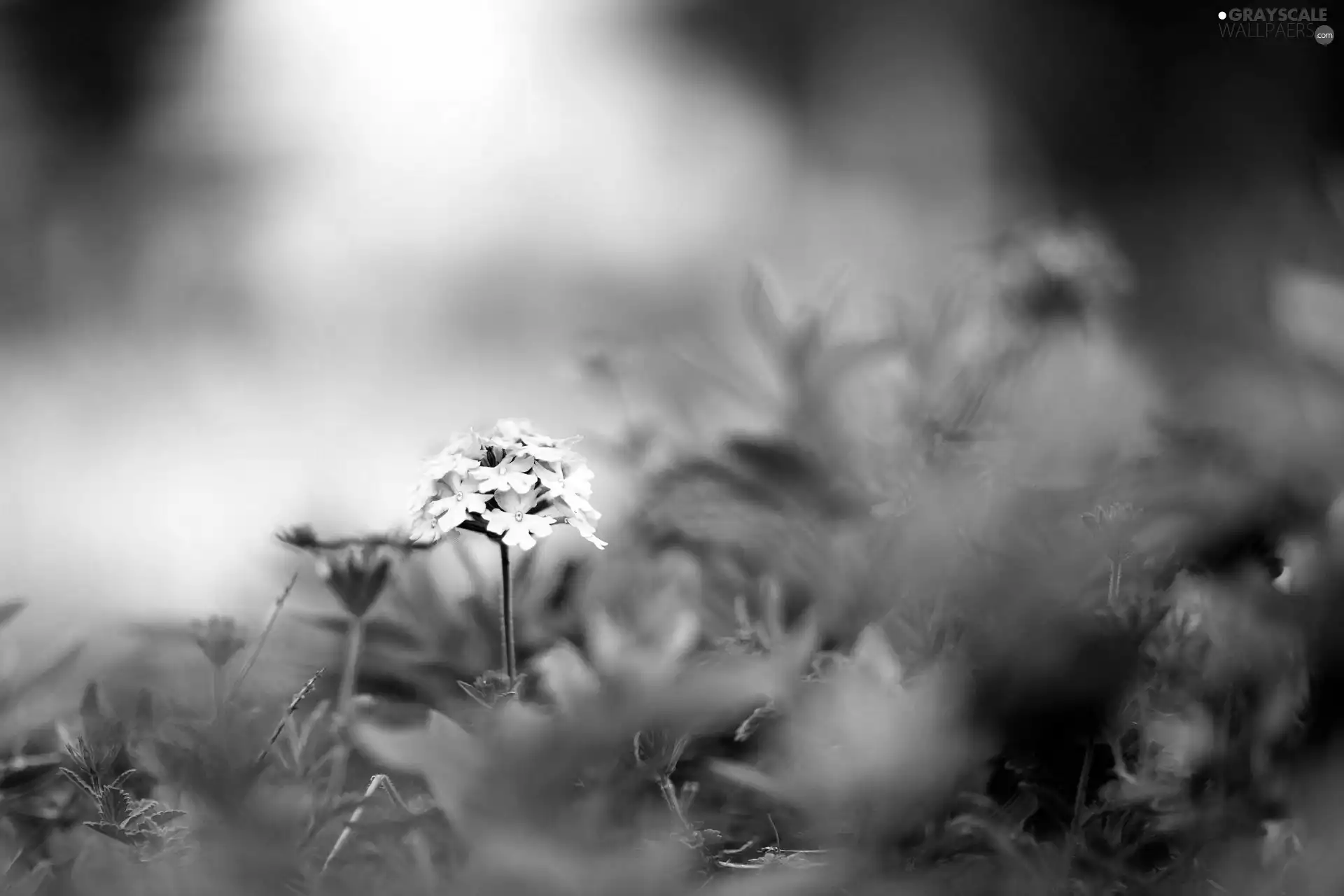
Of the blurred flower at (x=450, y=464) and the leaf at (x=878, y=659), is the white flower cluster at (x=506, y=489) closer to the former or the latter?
the blurred flower at (x=450, y=464)

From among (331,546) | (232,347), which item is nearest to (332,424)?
(232,347)

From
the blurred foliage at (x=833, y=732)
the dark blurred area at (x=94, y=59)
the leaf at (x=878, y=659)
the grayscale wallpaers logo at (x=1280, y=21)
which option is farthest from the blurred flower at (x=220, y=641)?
the grayscale wallpaers logo at (x=1280, y=21)

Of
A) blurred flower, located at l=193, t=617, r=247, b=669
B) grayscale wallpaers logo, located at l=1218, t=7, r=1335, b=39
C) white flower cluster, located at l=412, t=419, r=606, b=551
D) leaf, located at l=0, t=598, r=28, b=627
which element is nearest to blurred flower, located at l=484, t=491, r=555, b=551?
white flower cluster, located at l=412, t=419, r=606, b=551

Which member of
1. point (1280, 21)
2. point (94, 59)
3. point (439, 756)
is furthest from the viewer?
point (94, 59)

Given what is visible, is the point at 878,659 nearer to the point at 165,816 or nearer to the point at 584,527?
the point at 584,527

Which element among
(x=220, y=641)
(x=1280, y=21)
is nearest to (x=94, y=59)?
(x=220, y=641)

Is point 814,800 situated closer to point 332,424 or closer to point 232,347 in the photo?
point 332,424

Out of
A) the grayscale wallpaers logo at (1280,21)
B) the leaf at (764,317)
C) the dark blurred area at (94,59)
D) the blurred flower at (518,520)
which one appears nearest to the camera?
the blurred flower at (518,520)
